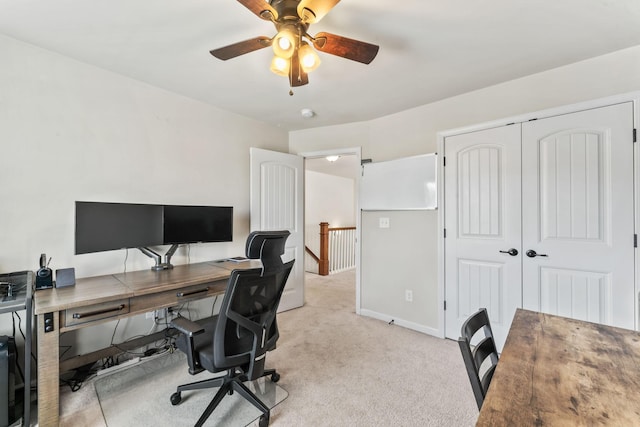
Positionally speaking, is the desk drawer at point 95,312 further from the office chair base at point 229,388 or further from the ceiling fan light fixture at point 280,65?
the ceiling fan light fixture at point 280,65

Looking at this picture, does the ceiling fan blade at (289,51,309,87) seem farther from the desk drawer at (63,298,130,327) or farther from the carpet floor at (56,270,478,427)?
the carpet floor at (56,270,478,427)

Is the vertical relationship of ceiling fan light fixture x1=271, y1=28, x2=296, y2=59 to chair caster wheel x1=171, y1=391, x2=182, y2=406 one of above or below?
above

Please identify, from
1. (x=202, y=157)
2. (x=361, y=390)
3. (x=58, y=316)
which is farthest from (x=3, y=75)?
(x=361, y=390)

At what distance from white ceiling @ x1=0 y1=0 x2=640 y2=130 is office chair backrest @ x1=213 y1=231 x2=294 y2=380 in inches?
52.0

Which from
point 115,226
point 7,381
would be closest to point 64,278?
point 115,226

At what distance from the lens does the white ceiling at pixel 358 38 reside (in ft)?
5.11

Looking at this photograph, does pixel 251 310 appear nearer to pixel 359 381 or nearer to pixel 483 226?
pixel 359 381

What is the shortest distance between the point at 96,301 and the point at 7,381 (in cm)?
56

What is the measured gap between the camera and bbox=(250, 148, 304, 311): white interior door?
3236 mm

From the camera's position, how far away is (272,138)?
3557mm

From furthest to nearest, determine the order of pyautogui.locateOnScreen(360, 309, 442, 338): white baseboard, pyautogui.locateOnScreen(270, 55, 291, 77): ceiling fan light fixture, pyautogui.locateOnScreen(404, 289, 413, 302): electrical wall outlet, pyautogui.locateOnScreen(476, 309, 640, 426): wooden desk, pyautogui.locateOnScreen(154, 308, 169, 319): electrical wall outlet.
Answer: pyautogui.locateOnScreen(404, 289, 413, 302): electrical wall outlet < pyautogui.locateOnScreen(360, 309, 442, 338): white baseboard < pyautogui.locateOnScreen(154, 308, 169, 319): electrical wall outlet < pyautogui.locateOnScreen(270, 55, 291, 77): ceiling fan light fixture < pyautogui.locateOnScreen(476, 309, 640, 426): wooden desk

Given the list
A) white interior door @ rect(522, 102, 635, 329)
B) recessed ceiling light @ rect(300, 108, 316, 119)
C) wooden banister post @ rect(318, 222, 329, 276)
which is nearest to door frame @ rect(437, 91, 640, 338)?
white interior door @ rect(522, 102, 635, 329)

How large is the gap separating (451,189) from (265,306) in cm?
205

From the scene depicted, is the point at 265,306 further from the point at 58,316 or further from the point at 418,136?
the point at 418,136
